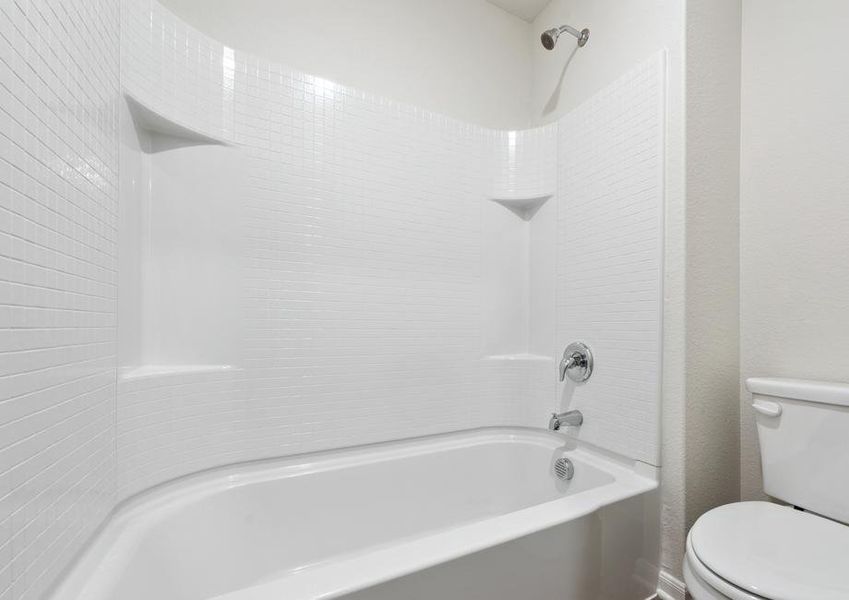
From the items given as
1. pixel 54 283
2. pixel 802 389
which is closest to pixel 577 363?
pixel 802 389

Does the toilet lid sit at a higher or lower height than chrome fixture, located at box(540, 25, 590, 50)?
lower

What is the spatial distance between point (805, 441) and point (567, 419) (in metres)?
0.70

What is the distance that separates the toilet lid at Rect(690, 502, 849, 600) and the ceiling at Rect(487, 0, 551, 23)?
2.24 meters

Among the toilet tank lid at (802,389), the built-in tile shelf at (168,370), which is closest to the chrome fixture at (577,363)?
the toilet tank lid at (802,389)

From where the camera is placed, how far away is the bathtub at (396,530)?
2.77 feet

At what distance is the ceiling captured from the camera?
6.25 ft

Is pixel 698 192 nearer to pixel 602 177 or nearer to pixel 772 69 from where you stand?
pixel 602 177

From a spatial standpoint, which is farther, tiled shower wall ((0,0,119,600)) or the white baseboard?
the white baseboard

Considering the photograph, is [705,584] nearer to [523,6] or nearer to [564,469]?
[564,469]

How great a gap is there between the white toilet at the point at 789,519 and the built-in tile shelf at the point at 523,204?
1071 mm

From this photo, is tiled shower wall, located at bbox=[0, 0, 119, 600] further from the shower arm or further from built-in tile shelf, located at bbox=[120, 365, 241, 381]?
the shower arm

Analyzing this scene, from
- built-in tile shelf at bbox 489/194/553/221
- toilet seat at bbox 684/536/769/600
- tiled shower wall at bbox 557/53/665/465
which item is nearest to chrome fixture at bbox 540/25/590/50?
tiled shower wall at bbox 557/53/665/465

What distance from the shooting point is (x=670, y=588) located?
4.02 ft

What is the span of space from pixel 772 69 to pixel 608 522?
1599 millimetres
